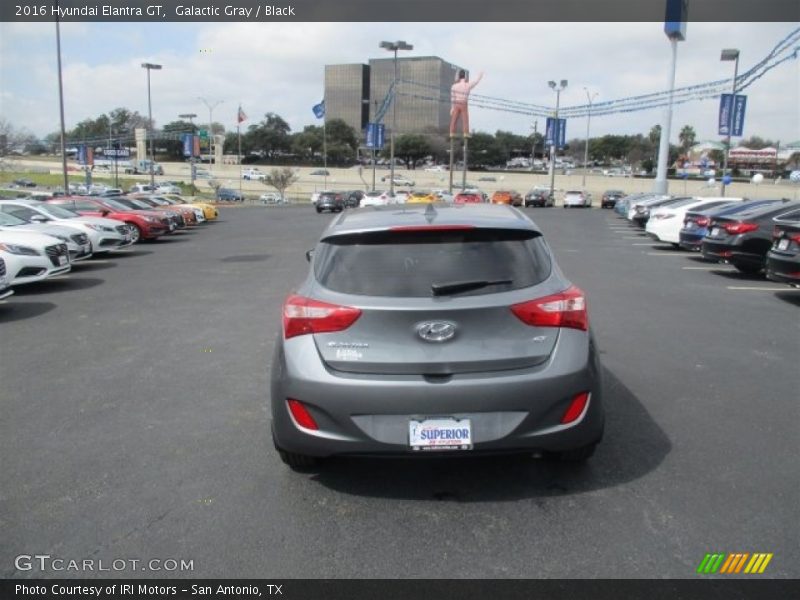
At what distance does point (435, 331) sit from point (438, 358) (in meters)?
0.15

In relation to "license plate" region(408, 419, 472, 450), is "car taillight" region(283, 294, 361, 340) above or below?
above

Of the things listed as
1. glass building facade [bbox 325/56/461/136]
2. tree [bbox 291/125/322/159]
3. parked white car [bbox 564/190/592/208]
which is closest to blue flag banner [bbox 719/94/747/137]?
parked white car [bbox 564/190/592/208]

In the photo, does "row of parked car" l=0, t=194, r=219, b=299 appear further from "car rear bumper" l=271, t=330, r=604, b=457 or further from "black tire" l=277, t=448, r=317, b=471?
"car rear bumper" l=271, t=330, r=604, b=457

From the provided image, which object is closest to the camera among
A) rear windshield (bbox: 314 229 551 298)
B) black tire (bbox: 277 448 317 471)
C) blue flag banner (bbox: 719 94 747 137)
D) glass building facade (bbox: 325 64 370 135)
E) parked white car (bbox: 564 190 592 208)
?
rear windshield (bbox: 314 229 551 298)

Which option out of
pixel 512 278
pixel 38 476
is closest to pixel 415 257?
pixel 512 278

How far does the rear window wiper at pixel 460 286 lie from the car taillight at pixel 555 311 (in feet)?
0.68

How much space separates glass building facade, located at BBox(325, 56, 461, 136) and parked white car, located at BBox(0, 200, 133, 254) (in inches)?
2975

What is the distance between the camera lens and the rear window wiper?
3620mm

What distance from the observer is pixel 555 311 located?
144 inches

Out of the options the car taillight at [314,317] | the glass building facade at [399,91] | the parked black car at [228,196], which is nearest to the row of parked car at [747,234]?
the car taillight at [314,317]

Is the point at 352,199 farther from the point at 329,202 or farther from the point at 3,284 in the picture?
the point at 3,284
